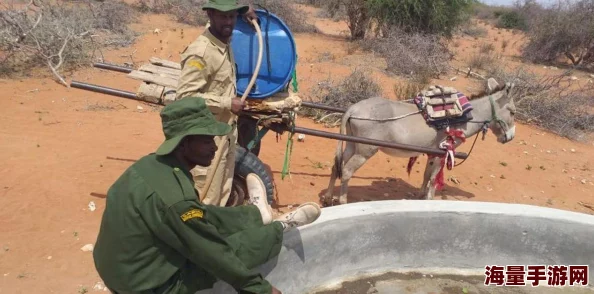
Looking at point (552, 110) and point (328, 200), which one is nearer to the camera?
point (328, 200)

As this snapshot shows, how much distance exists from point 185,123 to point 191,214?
42 cm

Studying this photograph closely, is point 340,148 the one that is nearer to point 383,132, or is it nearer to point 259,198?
point 383,132

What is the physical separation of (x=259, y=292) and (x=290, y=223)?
91 centimetres

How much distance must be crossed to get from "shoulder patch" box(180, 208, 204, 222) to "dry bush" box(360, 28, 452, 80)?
9.56 metres

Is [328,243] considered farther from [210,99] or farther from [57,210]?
[57,210]

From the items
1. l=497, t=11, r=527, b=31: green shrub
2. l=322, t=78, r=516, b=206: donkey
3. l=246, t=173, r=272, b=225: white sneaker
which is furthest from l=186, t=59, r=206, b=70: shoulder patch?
l=497, t=11, r=527, b=31: green shrub

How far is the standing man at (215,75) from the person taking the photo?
11.7 ft

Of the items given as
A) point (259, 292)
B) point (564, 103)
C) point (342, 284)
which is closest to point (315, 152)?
point (342, 284)

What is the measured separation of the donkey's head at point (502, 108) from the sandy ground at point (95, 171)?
1.11 metres

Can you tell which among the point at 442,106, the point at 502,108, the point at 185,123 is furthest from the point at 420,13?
the point at 185,123

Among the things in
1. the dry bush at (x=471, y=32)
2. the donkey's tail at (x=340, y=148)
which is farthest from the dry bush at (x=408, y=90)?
the dry bush at (x=471, y=32)

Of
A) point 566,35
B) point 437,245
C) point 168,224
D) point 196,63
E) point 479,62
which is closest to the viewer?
point 168,224

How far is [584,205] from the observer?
6715 millimetres

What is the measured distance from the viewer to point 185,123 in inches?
87.9
